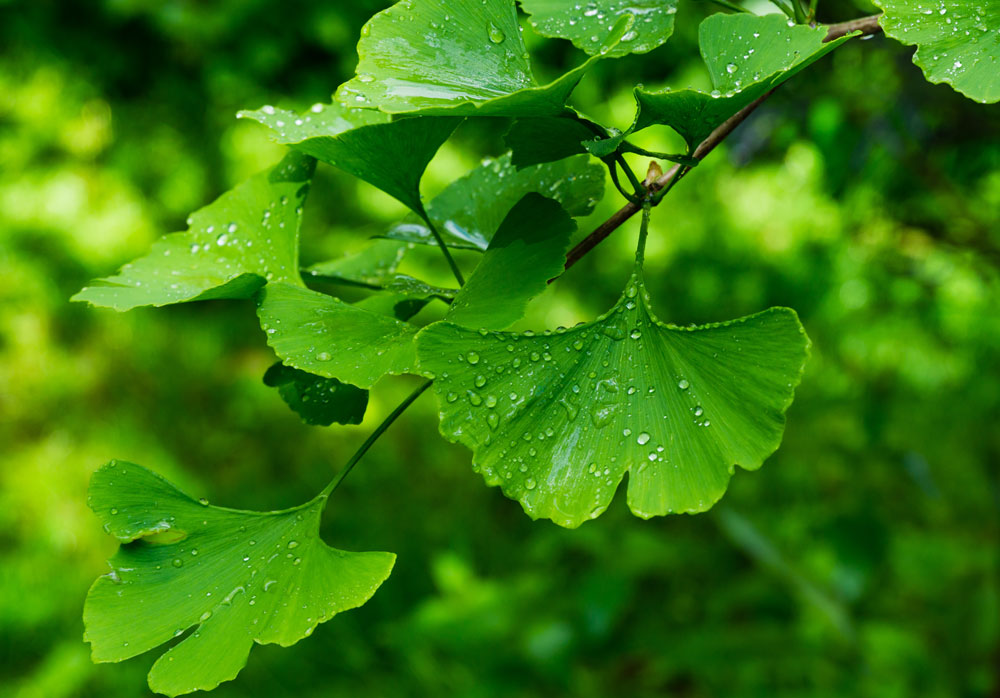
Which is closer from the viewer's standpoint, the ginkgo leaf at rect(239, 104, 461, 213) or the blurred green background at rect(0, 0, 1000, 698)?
the ginkgo leaf at rect(239, 104, 461, 213)

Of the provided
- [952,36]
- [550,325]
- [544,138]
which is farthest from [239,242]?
[550,325]

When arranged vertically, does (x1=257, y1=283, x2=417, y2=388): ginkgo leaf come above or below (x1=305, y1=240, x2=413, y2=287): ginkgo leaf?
above

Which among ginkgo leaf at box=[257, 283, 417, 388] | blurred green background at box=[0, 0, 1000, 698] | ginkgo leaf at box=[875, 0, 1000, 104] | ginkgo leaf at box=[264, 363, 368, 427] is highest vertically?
ginkgo leaf at box=[875, 0, 1000, 104]

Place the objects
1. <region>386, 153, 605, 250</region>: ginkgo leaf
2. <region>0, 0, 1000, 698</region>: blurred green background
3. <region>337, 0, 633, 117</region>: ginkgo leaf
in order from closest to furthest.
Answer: <region>337, 0, 633, 117</region>: ginkgo leaf, <region>386, 153, 605, 250</region>: ginkgo leaf, <region>0, 0, 1000, 698</region>: blurred green background

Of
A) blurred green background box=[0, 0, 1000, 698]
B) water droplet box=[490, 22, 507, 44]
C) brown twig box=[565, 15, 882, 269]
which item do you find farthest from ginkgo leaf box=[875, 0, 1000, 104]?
blurred green background box=[0, 0, 1000, 698]

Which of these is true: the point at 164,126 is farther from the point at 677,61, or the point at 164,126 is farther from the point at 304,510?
the point at 304,510

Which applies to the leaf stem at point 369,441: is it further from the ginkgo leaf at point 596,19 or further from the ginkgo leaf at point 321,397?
the ginkgo leaf at point 596,19

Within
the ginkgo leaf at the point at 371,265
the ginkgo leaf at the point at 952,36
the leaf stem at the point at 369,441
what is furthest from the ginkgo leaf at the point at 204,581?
the ginkgo leaf at the point at 952,36

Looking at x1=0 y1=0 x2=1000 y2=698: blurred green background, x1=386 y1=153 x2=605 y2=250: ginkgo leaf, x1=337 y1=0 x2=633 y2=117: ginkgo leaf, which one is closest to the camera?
x1=337 y1=0 x2=633 y2=117: ginkgo leaf

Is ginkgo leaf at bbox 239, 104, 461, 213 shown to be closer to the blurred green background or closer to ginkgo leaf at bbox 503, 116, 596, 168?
ginkgo leaf at bbox 503, 116, 596, 168
